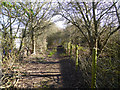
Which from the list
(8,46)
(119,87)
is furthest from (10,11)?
(119,87)

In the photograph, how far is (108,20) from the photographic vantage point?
4828 millimetres

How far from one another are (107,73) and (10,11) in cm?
330

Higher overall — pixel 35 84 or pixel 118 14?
pixel 118 14

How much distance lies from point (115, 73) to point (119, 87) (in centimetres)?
26

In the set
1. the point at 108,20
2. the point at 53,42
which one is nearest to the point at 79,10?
the point at 108,20

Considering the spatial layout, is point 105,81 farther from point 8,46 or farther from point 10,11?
point 10,11

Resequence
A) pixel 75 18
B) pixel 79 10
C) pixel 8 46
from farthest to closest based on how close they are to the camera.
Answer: pixel 75 18, pixel 79 10, pixel 8 46

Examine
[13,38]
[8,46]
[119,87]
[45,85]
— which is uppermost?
[13,38]

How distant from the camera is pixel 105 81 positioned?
2.02 meters

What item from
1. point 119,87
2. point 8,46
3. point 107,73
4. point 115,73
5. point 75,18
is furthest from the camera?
point 75,18

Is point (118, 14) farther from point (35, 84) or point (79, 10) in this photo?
point (35, 84)

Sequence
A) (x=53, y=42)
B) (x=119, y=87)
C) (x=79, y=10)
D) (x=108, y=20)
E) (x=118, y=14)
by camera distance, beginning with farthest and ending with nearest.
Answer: (x=53, y=42), (x=79, y=10), (x=108, y=20), (x=118, y=14), (x=119, y=87)

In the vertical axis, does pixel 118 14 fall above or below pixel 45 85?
above

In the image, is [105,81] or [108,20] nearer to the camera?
[105,81]
